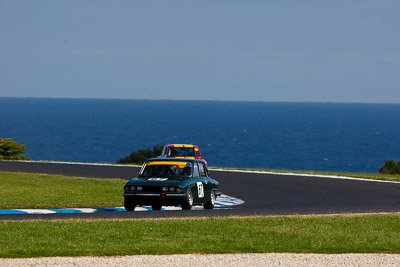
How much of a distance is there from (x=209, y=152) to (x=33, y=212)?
126 m

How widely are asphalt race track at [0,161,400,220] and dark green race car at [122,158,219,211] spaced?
74 centimetres

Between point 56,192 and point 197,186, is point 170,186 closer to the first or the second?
point 197,186

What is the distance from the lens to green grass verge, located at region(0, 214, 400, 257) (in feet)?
45.0

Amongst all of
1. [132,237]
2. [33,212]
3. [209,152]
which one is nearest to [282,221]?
[132,237]

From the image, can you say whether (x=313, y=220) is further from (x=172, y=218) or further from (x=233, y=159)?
(x=233, y=159)

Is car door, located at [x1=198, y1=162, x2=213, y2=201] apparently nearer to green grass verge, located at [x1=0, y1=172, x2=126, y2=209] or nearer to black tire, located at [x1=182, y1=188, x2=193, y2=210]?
black tire, located at [x1=182, y1=188, x2=193, y2=210]

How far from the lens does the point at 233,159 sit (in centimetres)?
13588

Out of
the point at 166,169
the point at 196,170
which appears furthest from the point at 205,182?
the point at 166,169

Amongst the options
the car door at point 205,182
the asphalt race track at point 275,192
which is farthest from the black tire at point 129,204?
the car door at point 205,182

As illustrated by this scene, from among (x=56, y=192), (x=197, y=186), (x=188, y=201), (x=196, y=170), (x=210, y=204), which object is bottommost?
(x=210, y=204)

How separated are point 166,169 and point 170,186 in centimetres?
118

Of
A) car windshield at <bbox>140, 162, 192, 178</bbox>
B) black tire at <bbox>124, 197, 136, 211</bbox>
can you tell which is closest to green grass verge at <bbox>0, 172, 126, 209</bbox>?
black tire at <bbox>124, 197, 136, 211</bbox>

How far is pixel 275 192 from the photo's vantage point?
29.9 metres

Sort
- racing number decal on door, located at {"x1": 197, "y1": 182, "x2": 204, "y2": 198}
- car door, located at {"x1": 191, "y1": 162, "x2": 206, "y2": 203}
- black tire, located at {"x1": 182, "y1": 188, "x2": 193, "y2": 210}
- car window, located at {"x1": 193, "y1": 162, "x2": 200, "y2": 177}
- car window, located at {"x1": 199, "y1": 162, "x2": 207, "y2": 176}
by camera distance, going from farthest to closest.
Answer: car window, located at {"x1": 199, "y1": 162, "x2": 207, "y2": 176} → car window, located at {"x1": 193, "y1": 162, "x2": 200, "y2": 177} → racing number decal on door, located at {"x1": 197, "y1": 182, "x2": 204, "y2": 198} → car door, located at {"x1": 191, "y1": 162, "x2": 206, "y2": 203} → black tire, located at {"x1": 182, "y1": 188, "x2": 193, "y2": 210}
